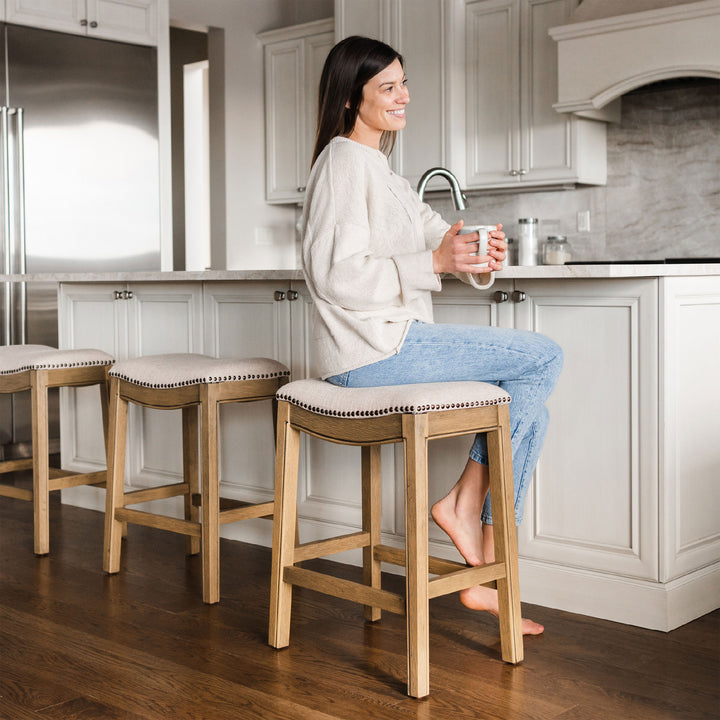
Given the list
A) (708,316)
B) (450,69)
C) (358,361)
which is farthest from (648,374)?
(450,69)

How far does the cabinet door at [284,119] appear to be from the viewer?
225 inches

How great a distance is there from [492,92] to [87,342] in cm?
234

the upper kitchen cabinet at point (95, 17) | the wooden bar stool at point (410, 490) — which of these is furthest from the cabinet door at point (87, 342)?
the upper kitchen cabinet at point (95, 17)

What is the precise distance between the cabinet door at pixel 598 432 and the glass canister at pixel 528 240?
2490 mm

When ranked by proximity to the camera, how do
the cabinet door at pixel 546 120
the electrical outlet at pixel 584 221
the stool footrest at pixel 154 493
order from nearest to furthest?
the stool footrest at pixel 154 493 < the cabinet door at pixel 546 120 < the electrical outlet at pixel 584 221

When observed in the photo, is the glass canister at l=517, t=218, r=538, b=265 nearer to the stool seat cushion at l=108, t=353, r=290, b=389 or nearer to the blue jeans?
the stool seat cushion at l=108, t=353, r=290, b=389

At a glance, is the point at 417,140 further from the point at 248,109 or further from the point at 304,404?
the point at 304,404

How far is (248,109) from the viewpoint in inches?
235

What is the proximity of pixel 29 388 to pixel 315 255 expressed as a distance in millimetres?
1490

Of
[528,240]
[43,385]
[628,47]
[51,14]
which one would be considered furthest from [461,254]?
[51,14]

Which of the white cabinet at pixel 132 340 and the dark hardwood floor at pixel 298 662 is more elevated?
the white cabinet at pixel 132 340

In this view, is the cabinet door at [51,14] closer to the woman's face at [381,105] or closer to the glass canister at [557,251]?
the glass canister at [557,251]

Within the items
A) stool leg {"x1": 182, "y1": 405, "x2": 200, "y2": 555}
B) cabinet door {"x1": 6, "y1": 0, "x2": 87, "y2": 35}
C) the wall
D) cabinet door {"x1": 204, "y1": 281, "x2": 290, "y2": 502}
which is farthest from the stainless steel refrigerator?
stool leg {"x1": 182, "y1": 405, "x2": 200, "y2": 555}

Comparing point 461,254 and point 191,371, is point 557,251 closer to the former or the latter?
point 191,371
